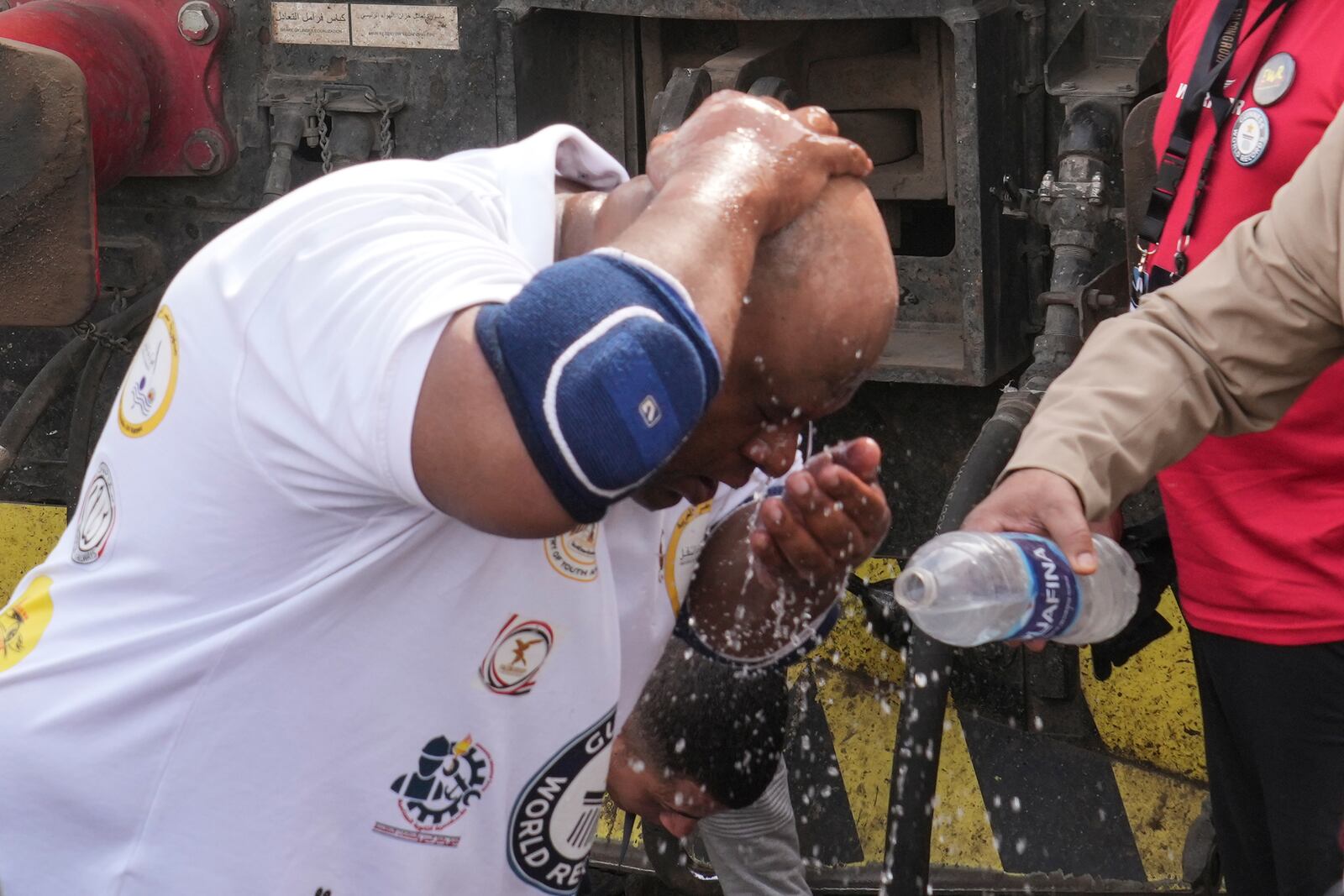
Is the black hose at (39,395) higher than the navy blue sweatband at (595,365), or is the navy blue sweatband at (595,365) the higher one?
the navy blue sweatband at (595,365)

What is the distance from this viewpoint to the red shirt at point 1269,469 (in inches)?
98.2

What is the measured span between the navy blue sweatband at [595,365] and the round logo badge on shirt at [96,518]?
2.10 feet

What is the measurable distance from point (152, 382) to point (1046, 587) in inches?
46.7

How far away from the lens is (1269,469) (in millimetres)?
2578

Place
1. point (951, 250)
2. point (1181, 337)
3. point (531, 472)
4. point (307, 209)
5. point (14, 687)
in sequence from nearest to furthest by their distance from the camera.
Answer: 1. point (531, 472)
2. point (307, 209)
3. point (14, 687)
4. point (1181, 337)
5. point (951, 250)

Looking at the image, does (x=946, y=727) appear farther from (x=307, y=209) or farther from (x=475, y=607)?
(x=307, y=209)

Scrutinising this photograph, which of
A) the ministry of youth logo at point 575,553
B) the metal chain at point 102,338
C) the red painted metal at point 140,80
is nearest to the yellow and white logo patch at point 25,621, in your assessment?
the ministry of youth logo at point 575,553

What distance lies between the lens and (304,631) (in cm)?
169

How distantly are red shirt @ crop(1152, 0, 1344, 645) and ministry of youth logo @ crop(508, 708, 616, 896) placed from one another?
46.8 inches

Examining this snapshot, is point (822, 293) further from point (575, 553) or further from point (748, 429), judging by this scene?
point (575, 553)

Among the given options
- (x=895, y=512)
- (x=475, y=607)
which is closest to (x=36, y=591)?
(x=475, y=607)

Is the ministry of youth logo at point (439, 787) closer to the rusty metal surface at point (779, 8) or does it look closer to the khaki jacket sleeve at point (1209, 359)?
the khaki jacket sleeve at point (1209, 359)

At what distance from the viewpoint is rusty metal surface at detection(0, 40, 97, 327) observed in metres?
3.09

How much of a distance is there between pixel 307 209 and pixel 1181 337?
141 centimetres
